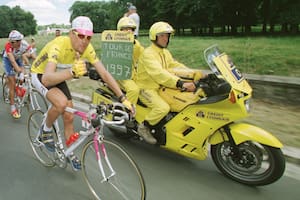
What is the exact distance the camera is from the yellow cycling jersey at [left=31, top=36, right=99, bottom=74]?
3584 millimetres

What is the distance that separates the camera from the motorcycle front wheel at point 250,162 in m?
3.68

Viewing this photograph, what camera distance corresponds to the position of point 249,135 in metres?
3.73

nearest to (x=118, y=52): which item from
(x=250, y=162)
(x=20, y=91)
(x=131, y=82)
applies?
(x=131, y=82)

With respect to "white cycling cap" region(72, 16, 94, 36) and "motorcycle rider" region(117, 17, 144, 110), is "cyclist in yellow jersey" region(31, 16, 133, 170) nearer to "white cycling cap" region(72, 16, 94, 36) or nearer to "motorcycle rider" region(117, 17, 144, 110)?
"white cycling cap" region(72, 16, 94, 36)

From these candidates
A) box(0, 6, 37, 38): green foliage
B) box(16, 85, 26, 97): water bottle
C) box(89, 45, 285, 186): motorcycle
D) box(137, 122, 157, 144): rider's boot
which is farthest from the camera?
box(0, 6, 37, 38): green foliage

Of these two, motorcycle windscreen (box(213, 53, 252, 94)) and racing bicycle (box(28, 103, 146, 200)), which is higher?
motorcycle windscreen (box(213, 53, 252, 94))

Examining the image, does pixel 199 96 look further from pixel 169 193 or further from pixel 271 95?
pixel 271 95

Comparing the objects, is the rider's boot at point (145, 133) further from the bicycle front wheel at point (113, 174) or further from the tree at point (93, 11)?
the tree at point (93, 11)

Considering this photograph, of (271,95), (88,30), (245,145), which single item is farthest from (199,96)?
(271,95)

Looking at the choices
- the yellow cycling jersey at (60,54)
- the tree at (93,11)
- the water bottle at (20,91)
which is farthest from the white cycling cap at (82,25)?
the tree at (93,11)

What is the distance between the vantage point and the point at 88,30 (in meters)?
3.35

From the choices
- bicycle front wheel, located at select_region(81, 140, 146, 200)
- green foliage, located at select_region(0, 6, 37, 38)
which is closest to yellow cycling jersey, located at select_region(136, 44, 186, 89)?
bicycle front wheel, located at select_region(81, 140, 146, 200)

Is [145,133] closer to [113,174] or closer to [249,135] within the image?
[113,174]

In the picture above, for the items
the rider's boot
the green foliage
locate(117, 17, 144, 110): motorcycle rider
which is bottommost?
the rider's boot
